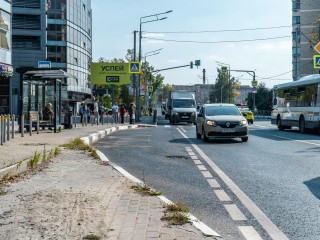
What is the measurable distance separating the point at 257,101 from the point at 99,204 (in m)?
85.8

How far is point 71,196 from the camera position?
6.79m

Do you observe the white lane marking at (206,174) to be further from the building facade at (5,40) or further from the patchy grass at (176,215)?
Result: the building facade at (5,40)

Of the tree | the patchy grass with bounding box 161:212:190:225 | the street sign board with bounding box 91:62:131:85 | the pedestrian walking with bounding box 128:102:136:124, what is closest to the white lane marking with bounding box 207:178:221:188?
the patchy grass with bounding box 161:212:190:225

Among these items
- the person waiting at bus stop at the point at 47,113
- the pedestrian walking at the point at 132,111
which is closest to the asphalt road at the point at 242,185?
the person waiting at bus stop at the point at 47,113

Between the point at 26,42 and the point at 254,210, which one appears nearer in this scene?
the point at 254,210

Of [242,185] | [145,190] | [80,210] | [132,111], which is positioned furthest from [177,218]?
[132,111]

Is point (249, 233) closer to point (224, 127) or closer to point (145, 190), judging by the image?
point (145, 190)

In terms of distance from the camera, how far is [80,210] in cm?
585

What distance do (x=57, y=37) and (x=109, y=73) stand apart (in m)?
15.9

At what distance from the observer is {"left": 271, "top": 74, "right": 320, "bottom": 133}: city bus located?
25402mm

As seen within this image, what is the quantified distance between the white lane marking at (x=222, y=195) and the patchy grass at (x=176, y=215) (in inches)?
50.2

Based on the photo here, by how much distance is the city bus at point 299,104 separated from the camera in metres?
25.4

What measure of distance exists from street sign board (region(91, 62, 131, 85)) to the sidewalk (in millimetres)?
51429

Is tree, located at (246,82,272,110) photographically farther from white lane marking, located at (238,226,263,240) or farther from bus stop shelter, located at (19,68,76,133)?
white lane marking, located at (238,226,263,240)
